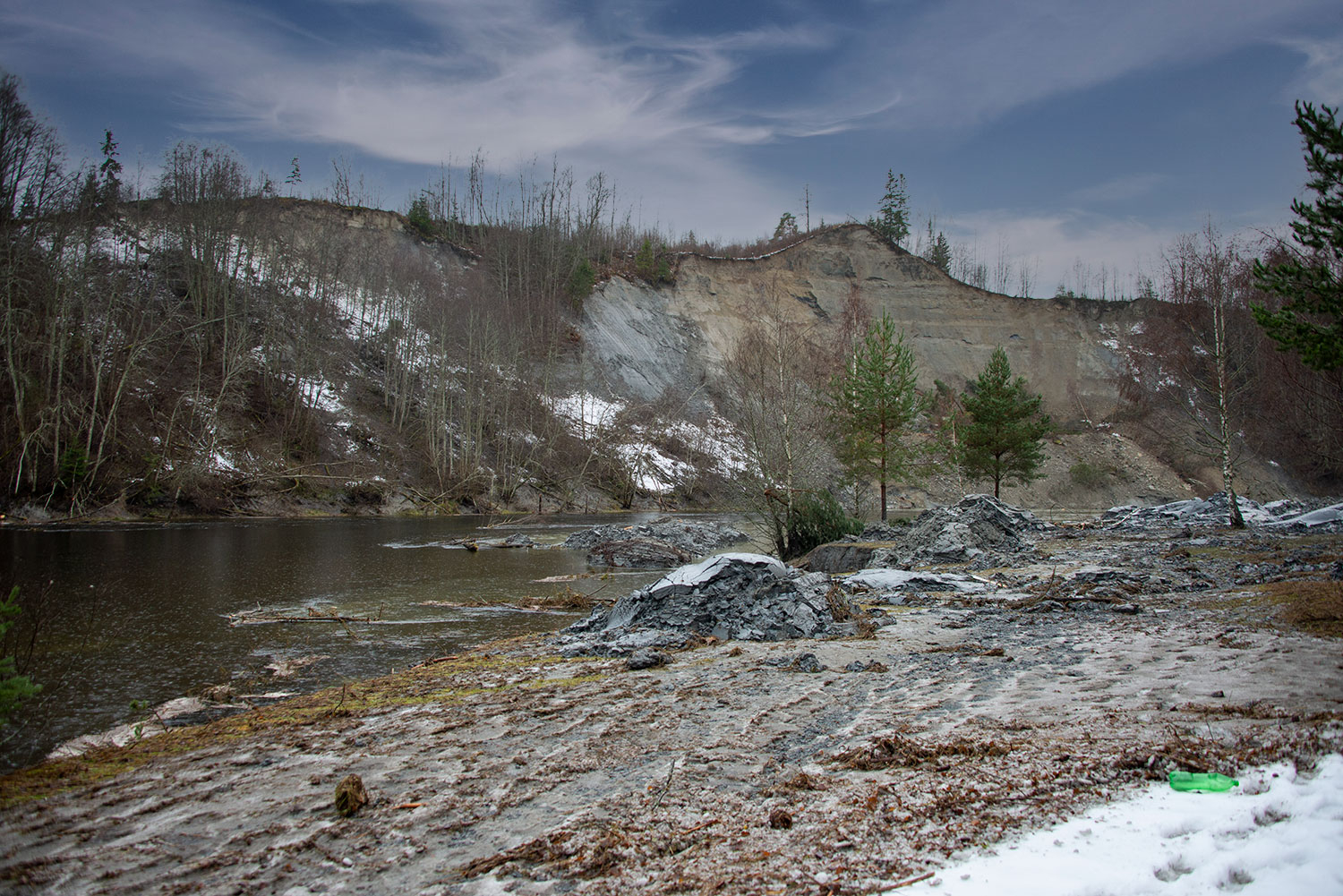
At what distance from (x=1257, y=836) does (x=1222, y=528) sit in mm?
21105

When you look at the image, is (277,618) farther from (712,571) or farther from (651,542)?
(651,542)

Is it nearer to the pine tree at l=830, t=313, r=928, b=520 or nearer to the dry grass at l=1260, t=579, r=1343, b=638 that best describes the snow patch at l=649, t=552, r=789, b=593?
the dry grass at l=1260, t=579, r=1343, b=638

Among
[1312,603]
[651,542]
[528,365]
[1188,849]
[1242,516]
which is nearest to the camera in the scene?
[1188,849]

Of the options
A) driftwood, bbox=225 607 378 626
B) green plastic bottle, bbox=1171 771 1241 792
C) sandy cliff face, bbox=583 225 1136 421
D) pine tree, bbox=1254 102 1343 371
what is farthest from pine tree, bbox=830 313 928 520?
sandy cliff face, bbox=583 225 1136 421

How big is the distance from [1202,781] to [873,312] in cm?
6577

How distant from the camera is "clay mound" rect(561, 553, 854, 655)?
28.0ft

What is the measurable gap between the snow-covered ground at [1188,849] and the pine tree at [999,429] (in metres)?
→ 29.1

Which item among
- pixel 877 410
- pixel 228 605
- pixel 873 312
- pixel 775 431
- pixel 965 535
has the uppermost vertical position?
pixel 873 312

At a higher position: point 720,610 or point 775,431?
point 775,431

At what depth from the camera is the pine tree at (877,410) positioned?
2606 cm

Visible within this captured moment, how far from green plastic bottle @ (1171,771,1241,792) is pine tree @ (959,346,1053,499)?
28.7m

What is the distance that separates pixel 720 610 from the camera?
9047 millimetres

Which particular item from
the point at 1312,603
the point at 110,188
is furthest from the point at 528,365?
the point at 1312,603

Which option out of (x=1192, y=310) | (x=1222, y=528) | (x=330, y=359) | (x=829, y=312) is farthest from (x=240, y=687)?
(x=829, y=312)
